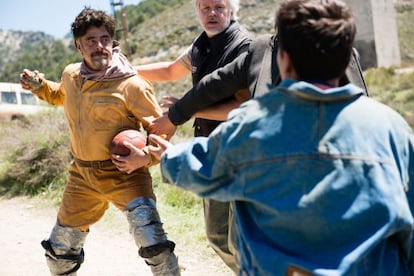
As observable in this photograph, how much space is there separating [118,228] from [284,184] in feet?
16.6

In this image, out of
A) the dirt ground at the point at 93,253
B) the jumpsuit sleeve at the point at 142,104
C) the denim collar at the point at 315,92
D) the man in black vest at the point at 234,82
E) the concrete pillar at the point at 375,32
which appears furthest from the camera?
the concrete pillar at the point at 375,32

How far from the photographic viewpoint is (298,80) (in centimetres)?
191

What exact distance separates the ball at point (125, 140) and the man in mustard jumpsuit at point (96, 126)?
0.16m

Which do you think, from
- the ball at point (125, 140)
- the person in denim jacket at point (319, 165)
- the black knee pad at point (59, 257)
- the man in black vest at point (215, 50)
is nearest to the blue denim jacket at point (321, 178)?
the person in denim jacket at point (319, 165)

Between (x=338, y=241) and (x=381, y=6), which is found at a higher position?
(x=338, y=241)

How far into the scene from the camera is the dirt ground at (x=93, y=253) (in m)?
5.30

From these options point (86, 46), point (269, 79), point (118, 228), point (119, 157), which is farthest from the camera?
point (118, 228)

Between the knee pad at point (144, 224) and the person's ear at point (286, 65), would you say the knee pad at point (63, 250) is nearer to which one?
the knee pad at point (144, 224)

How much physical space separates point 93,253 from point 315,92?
4.55 meters

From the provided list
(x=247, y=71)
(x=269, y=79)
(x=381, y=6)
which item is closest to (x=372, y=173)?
(x=269, y=79)

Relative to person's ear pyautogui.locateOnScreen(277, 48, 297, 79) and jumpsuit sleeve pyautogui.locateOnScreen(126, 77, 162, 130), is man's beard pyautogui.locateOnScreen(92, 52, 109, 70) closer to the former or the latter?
jumpsuit sleeve pyautogui.locateOnScreen(126, 77, 162, 130)

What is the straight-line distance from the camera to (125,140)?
3.58 meters

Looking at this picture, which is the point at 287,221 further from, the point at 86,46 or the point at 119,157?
the point at 86,46

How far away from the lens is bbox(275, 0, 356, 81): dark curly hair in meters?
1.81
